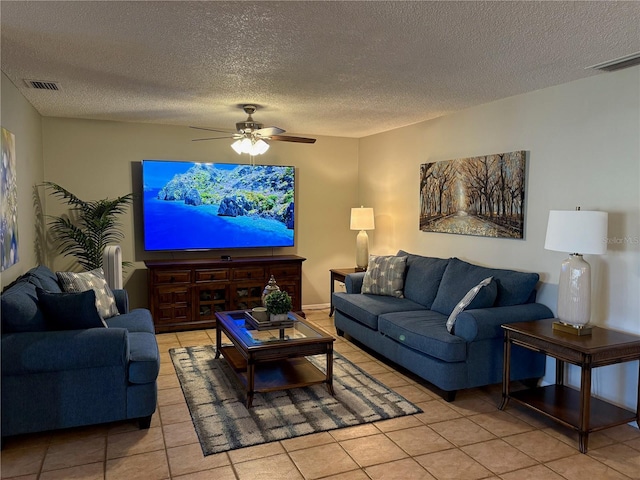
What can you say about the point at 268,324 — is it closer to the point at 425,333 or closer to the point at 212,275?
the point at 425,333

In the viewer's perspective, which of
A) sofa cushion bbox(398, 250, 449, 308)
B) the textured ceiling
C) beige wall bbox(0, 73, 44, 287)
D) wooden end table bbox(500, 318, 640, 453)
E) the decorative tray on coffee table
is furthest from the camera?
sofa cushion bbox(398, 250, 449, 308)

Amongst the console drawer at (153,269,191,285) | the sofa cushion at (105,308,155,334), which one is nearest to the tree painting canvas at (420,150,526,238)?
the console drawer at (153,269,191,285)

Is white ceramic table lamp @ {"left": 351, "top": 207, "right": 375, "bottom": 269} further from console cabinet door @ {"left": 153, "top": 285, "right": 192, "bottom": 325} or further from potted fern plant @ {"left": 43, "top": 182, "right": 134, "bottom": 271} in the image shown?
potted fern plant @ {"left": 43, "top": 182, "right": 134, "bottom": 271}

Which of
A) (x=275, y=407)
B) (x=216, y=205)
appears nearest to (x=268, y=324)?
(x=275, y=407)

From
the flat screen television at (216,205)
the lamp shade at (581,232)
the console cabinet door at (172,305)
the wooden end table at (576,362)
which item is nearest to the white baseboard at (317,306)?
the flat screen television at (216,205)

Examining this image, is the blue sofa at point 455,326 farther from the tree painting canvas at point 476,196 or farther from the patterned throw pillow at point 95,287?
the patterned throw pillow at point 95,287

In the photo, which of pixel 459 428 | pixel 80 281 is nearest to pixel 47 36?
pixel 80 281

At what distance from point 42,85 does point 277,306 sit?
8.40ft

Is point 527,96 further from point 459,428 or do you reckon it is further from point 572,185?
point 459,428

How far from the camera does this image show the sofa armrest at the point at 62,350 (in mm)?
2658

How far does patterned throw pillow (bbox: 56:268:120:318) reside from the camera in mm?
3820

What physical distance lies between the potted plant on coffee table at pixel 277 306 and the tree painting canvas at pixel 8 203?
186 cm

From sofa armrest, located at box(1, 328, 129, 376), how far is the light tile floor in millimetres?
487

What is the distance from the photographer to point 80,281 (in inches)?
153
